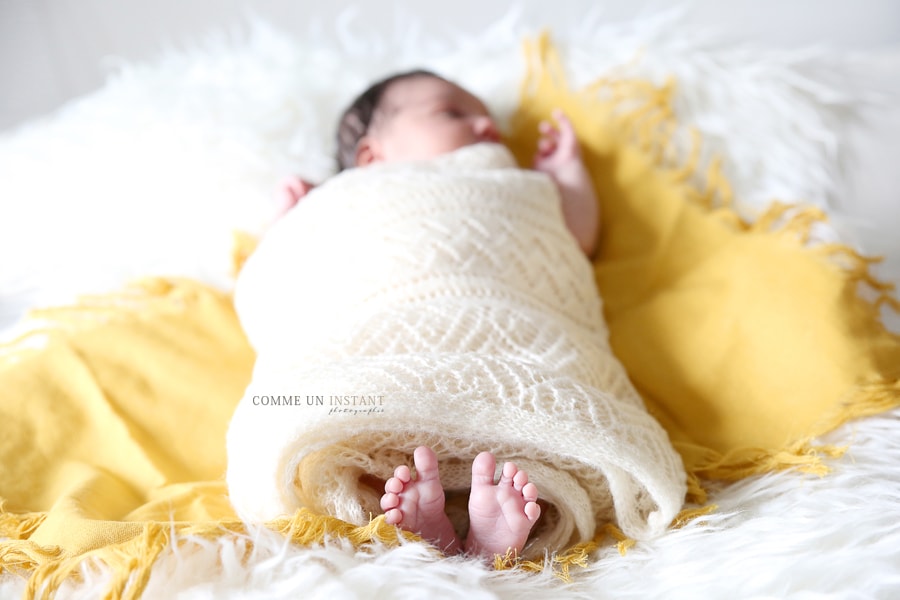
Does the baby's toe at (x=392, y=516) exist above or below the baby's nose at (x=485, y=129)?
below

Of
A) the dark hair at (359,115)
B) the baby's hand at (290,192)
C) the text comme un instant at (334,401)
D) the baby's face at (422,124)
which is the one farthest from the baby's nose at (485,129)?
the text comme un instant at (334,401)

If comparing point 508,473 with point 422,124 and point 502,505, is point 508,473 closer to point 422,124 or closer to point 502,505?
point 502,505

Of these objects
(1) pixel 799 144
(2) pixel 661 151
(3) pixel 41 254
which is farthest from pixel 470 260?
(3) pixel 41 254

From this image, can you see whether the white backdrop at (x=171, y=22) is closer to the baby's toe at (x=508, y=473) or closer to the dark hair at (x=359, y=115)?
the dark hair at (x=359, y=115)

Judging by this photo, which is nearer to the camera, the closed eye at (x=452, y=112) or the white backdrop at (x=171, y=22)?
the closed eye at (x=452, y=112)

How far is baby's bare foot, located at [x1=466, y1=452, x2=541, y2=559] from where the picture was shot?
69 centimetres

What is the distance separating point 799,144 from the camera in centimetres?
117

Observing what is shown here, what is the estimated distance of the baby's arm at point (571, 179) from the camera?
1.20 m

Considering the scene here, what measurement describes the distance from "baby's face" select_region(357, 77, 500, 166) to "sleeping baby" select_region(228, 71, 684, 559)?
4.2 inches

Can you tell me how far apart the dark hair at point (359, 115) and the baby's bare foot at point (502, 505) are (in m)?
0.71

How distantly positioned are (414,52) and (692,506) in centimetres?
97

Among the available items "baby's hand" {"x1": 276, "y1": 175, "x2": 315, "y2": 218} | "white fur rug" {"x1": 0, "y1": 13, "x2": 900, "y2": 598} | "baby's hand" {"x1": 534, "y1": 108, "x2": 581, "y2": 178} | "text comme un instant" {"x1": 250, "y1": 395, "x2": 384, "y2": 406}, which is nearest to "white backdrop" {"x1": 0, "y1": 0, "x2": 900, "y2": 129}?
"white fur rug" {"x1": 0, "y1": 13, "x2": 900, "y2": 598}

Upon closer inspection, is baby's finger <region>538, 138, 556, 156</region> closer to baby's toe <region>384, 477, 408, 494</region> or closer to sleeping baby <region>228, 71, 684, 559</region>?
sleeping baby <region>228, 71, 684, 559</region>

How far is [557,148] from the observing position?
1.27 metres
